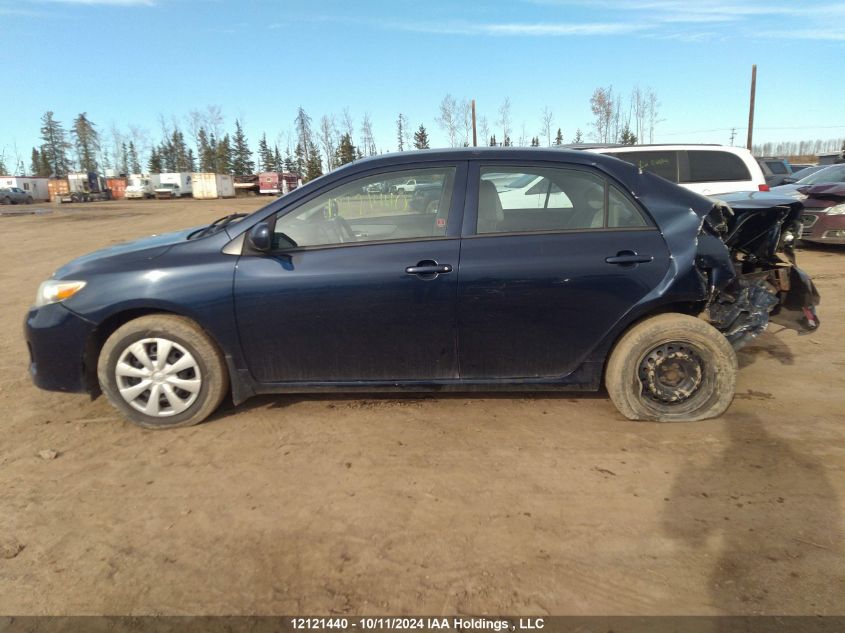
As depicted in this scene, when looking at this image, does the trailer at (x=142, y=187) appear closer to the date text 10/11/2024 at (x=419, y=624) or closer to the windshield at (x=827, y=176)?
the windshield at (x=827, y=176)

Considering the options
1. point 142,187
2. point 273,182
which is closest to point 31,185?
point 142,187

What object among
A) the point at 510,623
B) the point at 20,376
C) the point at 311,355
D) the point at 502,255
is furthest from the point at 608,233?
the point at 20,376

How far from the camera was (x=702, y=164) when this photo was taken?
29.8 feet

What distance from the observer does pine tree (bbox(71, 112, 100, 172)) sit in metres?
85.7

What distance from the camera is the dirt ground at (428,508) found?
2.21m

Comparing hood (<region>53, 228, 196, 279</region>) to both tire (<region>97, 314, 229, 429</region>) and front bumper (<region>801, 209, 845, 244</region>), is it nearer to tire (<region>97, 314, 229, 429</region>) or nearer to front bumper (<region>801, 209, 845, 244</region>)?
tire (<region>97, 314, 229, 429</region>)

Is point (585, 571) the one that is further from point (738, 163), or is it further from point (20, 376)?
point (738, 163)

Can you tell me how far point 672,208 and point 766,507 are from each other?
5.93 feet

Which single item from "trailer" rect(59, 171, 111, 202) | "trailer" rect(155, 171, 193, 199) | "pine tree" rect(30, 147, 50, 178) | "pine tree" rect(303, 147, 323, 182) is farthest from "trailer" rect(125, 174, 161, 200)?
"pine tree" rect(30, 147, 50, 178)

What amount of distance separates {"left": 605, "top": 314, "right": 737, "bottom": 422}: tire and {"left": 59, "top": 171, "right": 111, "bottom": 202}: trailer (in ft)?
195

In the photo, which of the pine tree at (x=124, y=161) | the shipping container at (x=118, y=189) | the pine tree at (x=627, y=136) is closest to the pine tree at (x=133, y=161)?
the pine tree at (x=124, y=161)

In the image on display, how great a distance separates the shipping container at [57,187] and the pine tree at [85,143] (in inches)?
1401

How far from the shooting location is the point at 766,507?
266 centimetres

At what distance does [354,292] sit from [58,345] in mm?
1907
